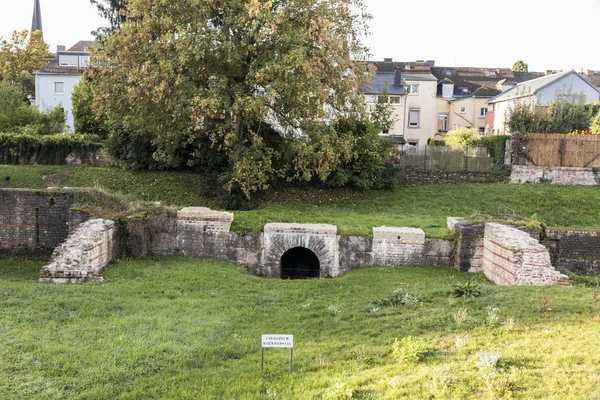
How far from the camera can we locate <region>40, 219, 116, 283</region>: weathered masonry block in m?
11.1

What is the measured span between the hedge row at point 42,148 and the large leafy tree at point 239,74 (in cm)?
642

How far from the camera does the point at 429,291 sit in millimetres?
9891

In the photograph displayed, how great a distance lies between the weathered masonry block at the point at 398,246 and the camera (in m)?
14.0

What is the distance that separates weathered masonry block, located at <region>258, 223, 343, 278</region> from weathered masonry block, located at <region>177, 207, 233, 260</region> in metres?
1.18

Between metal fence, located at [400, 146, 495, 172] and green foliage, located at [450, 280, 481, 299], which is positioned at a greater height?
metal fence, located at [400, 146, 495, 172]

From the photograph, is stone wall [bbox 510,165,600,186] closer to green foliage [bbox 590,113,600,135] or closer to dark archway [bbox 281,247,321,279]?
green foliage [bbox 590,113,600,135]

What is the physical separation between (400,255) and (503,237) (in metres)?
2.96

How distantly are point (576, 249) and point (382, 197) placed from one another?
30.5ft

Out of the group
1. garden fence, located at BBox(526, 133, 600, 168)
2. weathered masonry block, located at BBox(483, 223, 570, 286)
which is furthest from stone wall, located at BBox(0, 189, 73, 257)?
garden fence, located at BBox(526, 133, 600, 168)

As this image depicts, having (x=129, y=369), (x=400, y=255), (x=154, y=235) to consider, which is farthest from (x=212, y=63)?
(x=129, y=369)

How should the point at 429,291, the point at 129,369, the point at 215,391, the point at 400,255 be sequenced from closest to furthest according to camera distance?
the point at 215,391 → the point at 129,369 → the point at 429,291 → the point at 400,255

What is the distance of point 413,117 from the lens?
44219 millimetres

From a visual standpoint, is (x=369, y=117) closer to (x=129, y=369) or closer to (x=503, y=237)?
(x=503, y=237)

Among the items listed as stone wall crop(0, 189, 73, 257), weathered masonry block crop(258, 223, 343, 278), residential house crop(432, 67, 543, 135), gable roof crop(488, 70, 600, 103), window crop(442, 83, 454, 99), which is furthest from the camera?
window crop(442, 83, 454, 99)
